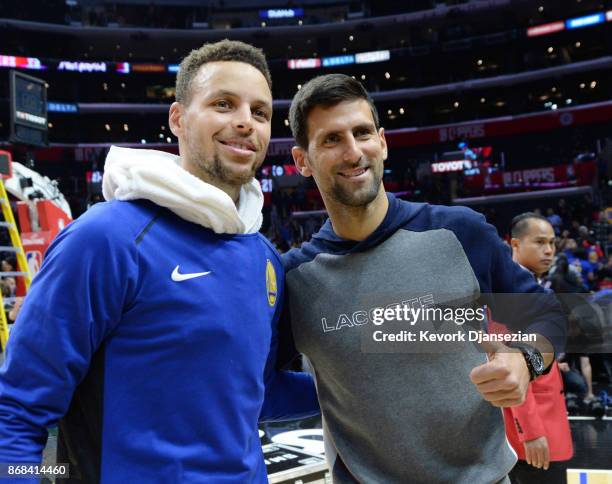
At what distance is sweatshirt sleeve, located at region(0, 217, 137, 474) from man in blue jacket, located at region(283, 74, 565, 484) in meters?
0.72

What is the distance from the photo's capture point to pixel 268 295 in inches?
67.4

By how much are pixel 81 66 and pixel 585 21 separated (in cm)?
2567

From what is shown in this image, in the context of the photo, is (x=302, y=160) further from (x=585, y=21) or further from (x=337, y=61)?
(x=337, y=61)

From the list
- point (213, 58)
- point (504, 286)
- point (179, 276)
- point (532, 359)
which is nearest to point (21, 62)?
point (213, 58)

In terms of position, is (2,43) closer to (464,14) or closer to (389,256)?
(464,14)

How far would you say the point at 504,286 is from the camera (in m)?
1.80

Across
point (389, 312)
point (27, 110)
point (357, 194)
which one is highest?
point (27, 110)

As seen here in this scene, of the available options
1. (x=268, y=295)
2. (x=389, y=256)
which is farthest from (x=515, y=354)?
(x=268, y=295)

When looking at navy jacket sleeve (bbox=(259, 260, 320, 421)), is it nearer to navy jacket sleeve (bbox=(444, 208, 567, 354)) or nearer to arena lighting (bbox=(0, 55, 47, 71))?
navy jacket sleeve (bbox=(444, 208, 567, 354))

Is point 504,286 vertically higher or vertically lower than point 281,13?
lower

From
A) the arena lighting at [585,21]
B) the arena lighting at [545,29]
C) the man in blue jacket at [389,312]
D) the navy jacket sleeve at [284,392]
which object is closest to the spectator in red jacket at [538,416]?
the man in blue jacket at [389,312]

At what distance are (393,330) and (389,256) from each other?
0.81 ft

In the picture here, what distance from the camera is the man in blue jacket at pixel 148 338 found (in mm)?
1272
